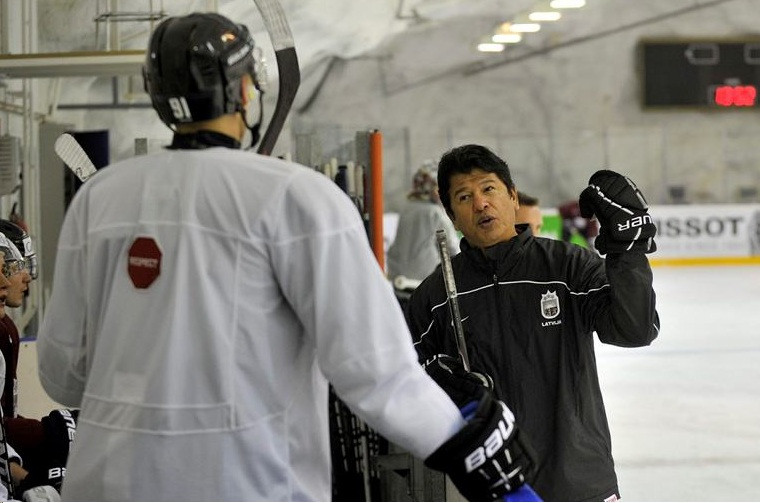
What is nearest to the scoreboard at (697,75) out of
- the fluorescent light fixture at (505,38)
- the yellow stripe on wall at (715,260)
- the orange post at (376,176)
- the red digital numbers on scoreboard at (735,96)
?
the red digital numbers on scoreboard at (735,96)

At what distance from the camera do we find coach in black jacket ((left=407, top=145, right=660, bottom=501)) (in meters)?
2.01

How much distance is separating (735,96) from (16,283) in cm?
1496

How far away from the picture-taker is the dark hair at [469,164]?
2244 millimetres

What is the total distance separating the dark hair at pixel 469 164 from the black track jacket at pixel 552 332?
13 cm

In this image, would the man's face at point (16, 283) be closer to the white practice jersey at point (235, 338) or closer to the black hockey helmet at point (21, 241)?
the black hockey helmet at point (21, 241)

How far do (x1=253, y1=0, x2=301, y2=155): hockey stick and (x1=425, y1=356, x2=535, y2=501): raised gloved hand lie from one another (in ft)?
Answer: 2.43

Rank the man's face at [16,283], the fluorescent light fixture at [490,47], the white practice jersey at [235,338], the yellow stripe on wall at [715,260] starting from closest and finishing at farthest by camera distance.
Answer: the white practice jersey at [235,338] → the man's face at [16,283] → the yellow stripe on wall at [715,260] → the fluorescent light fixture at [490,47]

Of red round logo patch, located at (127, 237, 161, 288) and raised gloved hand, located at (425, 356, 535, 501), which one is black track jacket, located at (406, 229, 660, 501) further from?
red round logo patch, located at (127, 237, 161, 288)

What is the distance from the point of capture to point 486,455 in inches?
49.6

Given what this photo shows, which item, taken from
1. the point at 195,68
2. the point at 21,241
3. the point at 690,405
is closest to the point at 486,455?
the point at 195,68

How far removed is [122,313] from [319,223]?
259mm

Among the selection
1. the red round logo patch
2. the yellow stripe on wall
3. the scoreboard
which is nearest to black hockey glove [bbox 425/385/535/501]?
→ the red round logo patch

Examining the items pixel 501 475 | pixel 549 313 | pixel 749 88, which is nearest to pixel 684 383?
pixel 549 313

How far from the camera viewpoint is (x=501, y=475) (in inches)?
50.1
